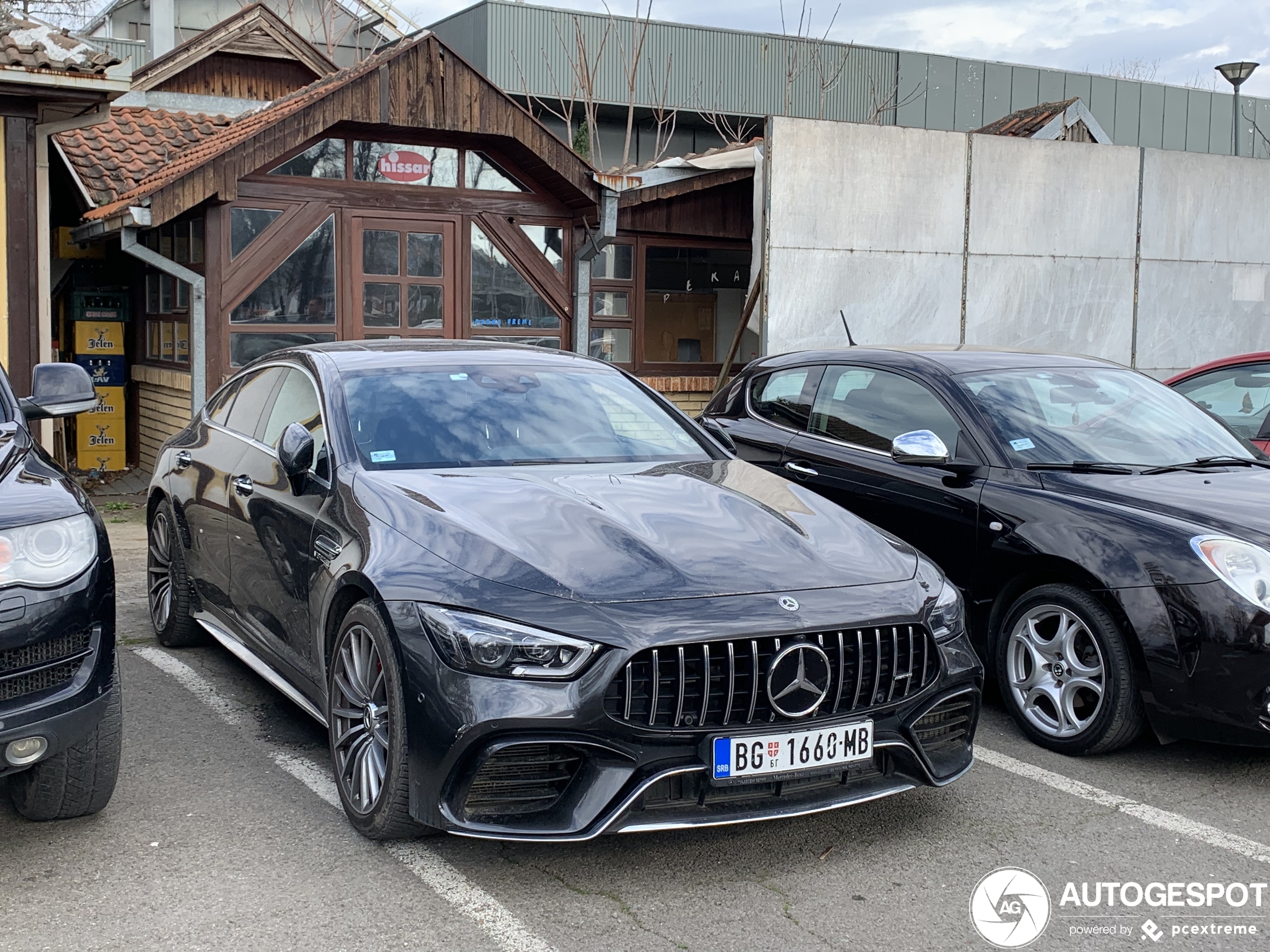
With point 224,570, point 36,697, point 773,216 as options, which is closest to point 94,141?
point 773,216

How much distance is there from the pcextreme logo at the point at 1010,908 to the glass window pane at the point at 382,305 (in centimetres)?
967

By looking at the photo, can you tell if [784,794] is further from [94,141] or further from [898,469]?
[94,141]

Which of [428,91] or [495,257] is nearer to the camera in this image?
[428,91]

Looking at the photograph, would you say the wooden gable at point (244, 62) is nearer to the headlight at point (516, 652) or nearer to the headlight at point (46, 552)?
the headlight at point (46, 552)

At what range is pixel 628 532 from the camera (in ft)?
13.3

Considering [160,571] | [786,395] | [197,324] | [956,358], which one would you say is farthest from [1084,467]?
[197,324]

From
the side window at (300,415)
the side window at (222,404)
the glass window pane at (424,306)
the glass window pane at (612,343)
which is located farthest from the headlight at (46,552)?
the glass window pane at (612,343)

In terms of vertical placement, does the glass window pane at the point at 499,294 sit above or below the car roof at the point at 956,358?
above

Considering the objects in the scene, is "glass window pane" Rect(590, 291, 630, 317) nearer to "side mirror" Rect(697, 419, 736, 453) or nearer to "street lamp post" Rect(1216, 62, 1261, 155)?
"side mirror" Rect(697, 419, 736, 453)

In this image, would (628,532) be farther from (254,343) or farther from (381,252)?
(381,252)

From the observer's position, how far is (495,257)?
513 inches

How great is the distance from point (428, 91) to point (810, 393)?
655 cm

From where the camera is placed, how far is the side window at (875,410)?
5.93m

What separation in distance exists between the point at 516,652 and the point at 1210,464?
3465mm
